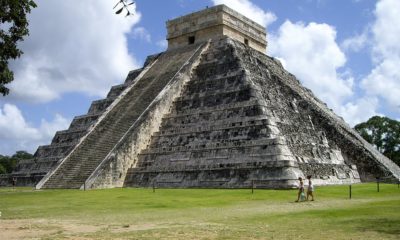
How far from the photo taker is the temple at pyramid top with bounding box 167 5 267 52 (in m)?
26.4

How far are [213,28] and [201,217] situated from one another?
18339 millimetres

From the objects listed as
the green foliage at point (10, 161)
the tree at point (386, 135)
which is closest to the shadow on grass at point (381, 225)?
the tree at point (386, 135)

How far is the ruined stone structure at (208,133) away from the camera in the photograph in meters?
18.1

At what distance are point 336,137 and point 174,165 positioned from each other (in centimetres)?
808

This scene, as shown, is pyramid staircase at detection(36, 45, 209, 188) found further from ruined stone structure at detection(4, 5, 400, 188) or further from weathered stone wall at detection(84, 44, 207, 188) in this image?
weathered stone wall at detection(84, 44, 207, 188)

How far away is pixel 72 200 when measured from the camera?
47.1 ft

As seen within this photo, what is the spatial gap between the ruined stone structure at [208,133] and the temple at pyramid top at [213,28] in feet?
0.21

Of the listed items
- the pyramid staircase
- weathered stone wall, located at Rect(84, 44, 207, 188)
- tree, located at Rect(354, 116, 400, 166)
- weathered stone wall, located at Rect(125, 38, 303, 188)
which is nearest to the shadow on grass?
weathered stone wall, located at Rect(125, 38, 303, 188)

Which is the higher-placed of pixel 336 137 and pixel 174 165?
pixel 336 137

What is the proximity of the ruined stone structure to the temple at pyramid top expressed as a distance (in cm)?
6

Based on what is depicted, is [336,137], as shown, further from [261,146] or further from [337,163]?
[261,146]

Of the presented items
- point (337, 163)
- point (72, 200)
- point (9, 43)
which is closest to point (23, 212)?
point (72, 200)

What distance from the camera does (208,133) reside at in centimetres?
1983

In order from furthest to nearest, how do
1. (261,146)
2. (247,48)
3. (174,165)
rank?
1. (247,48)
2. (174,165)
3. (261,146)
